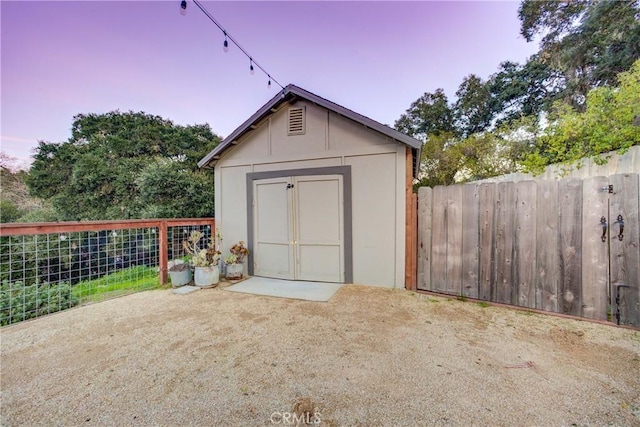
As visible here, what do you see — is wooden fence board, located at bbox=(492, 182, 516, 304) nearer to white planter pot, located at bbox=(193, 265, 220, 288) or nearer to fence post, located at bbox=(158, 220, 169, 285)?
white planter pot, located at bbox=(193, 265, 220, 288)

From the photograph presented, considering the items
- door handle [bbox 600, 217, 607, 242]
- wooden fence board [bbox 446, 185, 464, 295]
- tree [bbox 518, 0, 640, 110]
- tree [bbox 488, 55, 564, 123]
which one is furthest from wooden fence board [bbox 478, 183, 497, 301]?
tree [bbox 488, 55, 564, 123]

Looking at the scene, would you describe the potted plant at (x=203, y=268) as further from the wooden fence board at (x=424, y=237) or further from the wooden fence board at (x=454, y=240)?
the wooden fence board at (x=454, y=240)

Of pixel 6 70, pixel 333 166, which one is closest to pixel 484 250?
pixel 333 166

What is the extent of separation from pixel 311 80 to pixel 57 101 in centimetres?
784

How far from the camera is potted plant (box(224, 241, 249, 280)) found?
4.74 m

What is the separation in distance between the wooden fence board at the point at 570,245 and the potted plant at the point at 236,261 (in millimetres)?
4762

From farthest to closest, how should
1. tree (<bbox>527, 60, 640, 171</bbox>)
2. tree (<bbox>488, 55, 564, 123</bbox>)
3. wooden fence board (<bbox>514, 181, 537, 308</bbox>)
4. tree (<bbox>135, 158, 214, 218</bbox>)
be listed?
tree (<bbox>488, 55, 564, 123</bbox>)
tree (<bbox>135, 158, 214, 218</bbox>)
tree (<bbox>527, 60, 640, 171</bbox>)
wooden fence board (<bbox>514, 181, 537, 308</bbox>)

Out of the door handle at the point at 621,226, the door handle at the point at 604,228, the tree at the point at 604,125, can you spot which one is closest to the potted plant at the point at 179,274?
the door handle at the point at 604,228

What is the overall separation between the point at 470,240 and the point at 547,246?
0.80m

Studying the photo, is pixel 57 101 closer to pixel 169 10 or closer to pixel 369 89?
pixel 169 10

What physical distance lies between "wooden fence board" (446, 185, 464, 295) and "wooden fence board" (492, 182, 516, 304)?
433mm

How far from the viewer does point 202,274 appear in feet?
14.1

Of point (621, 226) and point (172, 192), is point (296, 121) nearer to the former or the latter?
point (621, 226)

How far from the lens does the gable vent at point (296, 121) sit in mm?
4625
